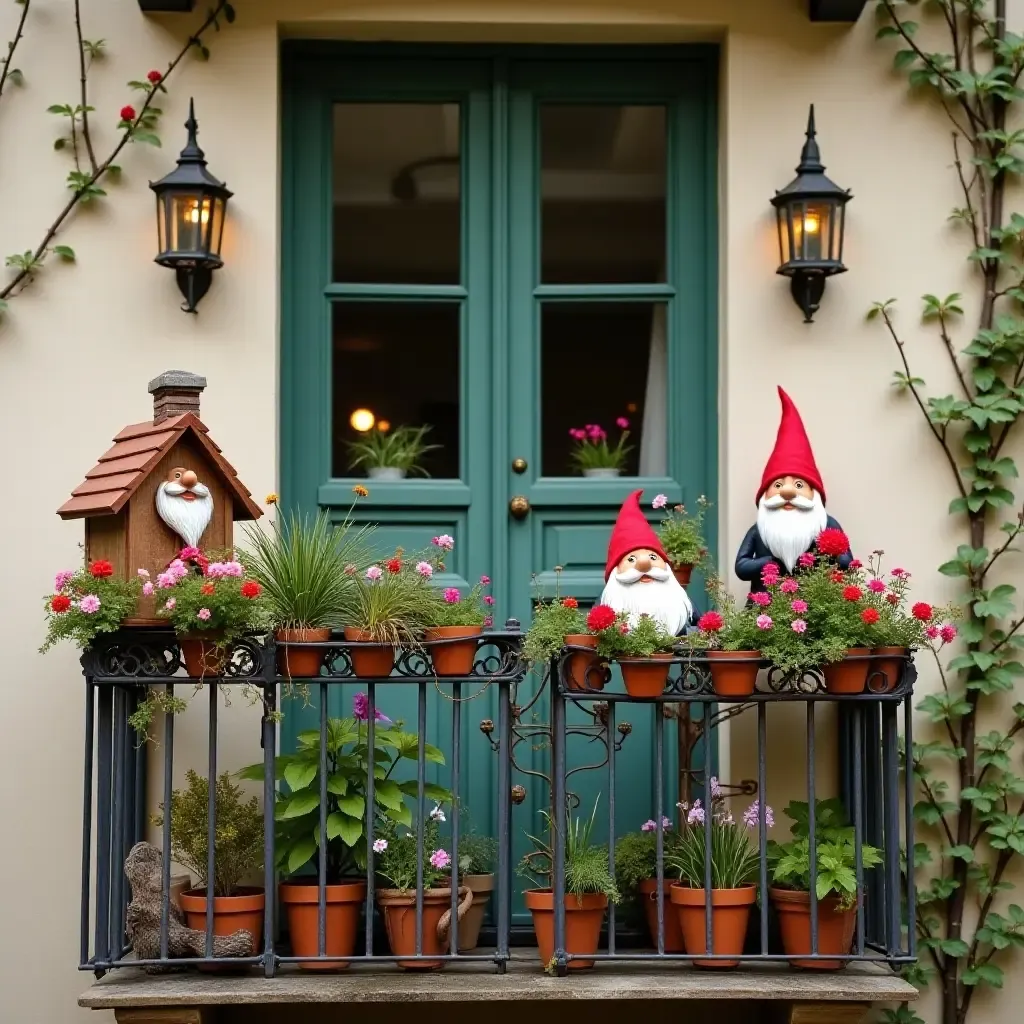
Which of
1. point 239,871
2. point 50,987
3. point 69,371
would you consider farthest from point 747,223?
point 50,987

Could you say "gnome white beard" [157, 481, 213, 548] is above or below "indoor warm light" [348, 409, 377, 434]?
below

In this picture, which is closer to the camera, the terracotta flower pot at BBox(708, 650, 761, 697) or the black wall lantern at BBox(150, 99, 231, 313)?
the terracotta flower pot at BBox(708, 650, 761, 697)

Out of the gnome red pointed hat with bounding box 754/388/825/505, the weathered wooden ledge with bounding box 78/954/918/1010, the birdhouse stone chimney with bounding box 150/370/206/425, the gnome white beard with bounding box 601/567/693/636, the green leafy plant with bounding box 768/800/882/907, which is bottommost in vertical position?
the weathered wooden ledge with bounding box 78/954/918/1010

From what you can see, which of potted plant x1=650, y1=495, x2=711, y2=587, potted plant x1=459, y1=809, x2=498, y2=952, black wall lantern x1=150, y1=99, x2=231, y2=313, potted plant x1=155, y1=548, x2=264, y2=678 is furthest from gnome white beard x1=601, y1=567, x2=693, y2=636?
black wall lantern x1=150, y1=99, x2=231, y2=313

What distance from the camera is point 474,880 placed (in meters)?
4.29

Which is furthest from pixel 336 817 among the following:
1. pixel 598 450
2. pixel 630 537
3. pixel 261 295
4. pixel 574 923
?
pixel 261 295

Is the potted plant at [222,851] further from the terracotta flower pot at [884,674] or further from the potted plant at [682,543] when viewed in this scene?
the terracotta flower pot at [884,674]

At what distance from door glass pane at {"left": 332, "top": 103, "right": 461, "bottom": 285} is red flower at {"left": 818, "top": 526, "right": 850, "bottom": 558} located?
1445 millimetres

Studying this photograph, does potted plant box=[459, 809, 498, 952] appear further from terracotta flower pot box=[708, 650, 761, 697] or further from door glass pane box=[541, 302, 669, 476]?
door glass pane box=[541, 302, 669, 476]

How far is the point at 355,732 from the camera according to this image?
4.21 meters

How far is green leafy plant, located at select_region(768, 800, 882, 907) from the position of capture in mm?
3996

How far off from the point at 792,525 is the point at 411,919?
58.7 inches

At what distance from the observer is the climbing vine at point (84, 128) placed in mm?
4551

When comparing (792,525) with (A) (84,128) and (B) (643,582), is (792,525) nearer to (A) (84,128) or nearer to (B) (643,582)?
(B) (643,582)
